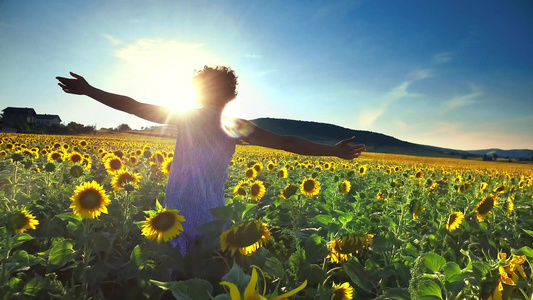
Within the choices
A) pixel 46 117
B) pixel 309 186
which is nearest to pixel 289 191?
pixel 309 186

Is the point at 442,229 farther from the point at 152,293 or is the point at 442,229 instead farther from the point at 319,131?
the point at 319,131

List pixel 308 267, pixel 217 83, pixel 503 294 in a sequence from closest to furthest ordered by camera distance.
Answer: pixel 503 294 → pixel 308 267 → pixel 217 83

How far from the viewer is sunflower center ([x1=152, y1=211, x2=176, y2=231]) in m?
2.74

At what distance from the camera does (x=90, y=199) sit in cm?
341

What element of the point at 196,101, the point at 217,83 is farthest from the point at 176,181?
the point at 217,83

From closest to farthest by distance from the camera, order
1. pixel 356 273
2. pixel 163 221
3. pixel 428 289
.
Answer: pixel 428 289 < pixel 356 273 < pixel 163 221

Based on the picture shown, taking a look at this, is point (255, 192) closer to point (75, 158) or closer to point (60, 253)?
point (60, 253)

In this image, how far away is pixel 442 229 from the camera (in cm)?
398

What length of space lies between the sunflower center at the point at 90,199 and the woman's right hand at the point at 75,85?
1.05m

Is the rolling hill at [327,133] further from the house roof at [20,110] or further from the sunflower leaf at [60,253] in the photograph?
the sunflower leaf at [60,253]

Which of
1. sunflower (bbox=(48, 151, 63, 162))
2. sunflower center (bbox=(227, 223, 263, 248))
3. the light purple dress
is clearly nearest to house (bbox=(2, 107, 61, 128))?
sunflower (bbox=(48, 151, 63, 162))

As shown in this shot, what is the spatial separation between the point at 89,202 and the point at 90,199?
0.04 meters

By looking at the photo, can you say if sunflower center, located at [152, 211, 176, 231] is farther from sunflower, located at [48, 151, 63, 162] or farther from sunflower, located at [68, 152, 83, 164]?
sunflower, located at [48, 151, 63, 162]

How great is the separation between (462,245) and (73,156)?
758 centimetres
